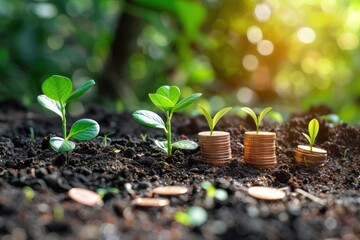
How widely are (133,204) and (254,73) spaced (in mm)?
4862

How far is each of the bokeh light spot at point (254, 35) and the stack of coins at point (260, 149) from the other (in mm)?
4161

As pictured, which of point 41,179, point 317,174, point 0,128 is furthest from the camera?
point 0,128

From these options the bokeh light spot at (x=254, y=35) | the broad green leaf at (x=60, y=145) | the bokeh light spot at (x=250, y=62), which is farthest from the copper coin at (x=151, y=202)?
the bokeh light spot at (x=250, y=62)

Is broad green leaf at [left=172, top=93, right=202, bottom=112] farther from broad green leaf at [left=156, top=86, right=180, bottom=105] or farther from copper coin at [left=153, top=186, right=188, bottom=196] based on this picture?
copper coin at [left=153, top=186, right=188, bottom=196]

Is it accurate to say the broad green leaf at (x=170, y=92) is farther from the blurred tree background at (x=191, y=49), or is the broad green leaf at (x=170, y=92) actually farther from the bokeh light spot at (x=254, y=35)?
the bokeh light spot at (x=254, y=35)

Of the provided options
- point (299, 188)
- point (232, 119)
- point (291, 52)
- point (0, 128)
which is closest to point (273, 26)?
point (291, 52)

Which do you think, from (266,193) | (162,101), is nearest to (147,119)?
(162,101)

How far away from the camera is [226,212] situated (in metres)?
0.94

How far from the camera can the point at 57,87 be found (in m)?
1.29

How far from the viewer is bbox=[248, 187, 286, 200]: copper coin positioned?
40.9 inches

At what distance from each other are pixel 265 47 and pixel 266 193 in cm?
477

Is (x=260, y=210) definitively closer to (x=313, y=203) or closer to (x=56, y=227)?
(x=313, y=203)

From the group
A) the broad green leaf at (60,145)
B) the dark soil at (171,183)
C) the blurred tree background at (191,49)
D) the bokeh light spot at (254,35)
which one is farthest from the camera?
the bokeh light spot at (254,35)

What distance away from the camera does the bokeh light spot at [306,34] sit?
564 centimetres
